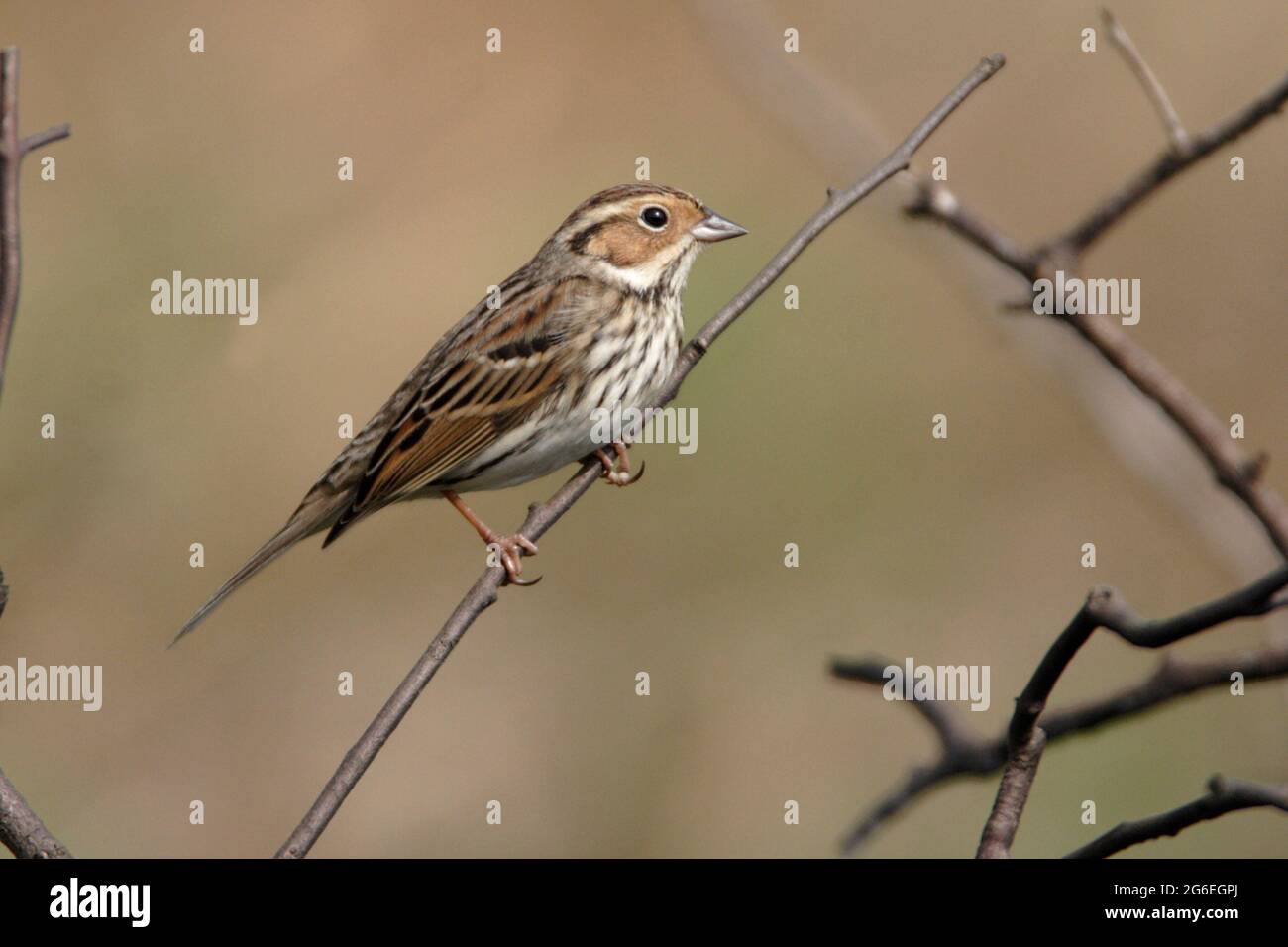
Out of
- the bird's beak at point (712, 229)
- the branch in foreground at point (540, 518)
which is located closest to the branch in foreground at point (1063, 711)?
the branch in foreground at point (540, 518)

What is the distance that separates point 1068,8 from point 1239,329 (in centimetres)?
256

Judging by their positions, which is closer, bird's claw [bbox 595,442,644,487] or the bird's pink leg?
the bird's pink leg

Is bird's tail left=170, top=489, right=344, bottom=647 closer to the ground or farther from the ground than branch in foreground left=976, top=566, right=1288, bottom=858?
farther from the ground

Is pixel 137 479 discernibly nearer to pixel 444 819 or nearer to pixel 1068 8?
pixel 444 819

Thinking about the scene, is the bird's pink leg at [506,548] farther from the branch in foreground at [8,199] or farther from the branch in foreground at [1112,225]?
the branch in foreground at [8,199]

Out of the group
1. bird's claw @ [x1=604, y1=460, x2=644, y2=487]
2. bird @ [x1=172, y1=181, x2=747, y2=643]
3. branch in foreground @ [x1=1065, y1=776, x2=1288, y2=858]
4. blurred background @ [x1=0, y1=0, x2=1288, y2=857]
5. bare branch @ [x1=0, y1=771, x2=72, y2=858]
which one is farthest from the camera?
blurred background @ [x1=0, y1=0, x2=1288, y2=857]

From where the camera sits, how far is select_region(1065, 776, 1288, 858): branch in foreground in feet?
5.78

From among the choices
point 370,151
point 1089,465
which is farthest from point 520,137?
point 1089,465

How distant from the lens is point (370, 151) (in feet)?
34.2

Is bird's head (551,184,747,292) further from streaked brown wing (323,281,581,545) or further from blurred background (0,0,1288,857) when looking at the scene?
blurred background (0,0,1288,857)

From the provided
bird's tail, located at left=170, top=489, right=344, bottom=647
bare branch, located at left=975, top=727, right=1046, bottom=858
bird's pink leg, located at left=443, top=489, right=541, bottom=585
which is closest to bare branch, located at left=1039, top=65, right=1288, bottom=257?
bare branch, located at left=975, top=727, right=1046, bottom=858

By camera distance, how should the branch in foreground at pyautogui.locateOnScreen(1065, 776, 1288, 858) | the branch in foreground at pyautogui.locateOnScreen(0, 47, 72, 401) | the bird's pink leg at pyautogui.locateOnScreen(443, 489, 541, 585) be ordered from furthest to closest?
the bird's pink leg at pyautogui.locateOnScreen(443, 489, 541, 585), the branch in foreground at pyautogui.locateOnScreen(1065, 776, 1288, 858), the branch in foreground at pyautogui.locateOnScreen(0, 47, 72, 401)

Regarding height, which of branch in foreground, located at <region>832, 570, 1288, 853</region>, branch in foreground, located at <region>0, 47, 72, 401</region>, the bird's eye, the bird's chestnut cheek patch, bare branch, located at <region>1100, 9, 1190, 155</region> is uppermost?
the bird's eye

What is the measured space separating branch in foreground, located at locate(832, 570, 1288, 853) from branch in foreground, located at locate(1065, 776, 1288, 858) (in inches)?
6.7
